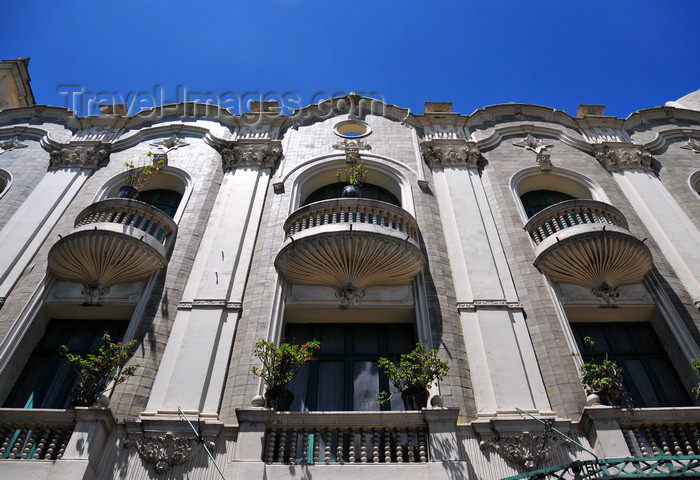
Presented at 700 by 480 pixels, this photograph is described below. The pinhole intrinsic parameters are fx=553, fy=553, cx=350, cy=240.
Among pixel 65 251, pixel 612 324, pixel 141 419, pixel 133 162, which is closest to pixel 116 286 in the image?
pixel 65 251

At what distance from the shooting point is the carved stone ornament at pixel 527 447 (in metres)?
10.2

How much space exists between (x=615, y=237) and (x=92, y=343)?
43.6ft

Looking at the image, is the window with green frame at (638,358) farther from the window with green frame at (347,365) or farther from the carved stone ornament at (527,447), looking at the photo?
the window with green frame at (347,365)

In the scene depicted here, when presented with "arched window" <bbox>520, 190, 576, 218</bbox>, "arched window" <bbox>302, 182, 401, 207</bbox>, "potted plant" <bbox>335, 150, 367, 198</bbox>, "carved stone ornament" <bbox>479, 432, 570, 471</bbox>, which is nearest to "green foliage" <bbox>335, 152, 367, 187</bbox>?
"potted plant" <bbox>335, 150, 367, 198</bbox>

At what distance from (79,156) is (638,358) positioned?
60.2 feet

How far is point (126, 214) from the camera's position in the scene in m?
15.4

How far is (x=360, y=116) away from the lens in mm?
21797

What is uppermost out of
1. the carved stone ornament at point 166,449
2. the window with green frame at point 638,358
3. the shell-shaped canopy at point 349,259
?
the shell-shaped canopy at point 349,259

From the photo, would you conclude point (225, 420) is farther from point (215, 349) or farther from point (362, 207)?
point (362, 207)

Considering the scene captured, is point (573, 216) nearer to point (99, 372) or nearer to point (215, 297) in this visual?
point (215, 297)

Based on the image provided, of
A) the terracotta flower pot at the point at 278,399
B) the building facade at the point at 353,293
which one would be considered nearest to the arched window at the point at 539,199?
the building facade at the point at 353,293

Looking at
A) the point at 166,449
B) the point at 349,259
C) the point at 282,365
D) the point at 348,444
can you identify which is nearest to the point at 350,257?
the point at 349,259

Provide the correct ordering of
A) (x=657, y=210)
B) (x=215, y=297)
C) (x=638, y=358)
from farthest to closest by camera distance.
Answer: (x=657, y=210), (x=215, y=297), (x=638, y=358)

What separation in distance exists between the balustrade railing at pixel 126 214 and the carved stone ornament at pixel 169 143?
5004 millimetres
